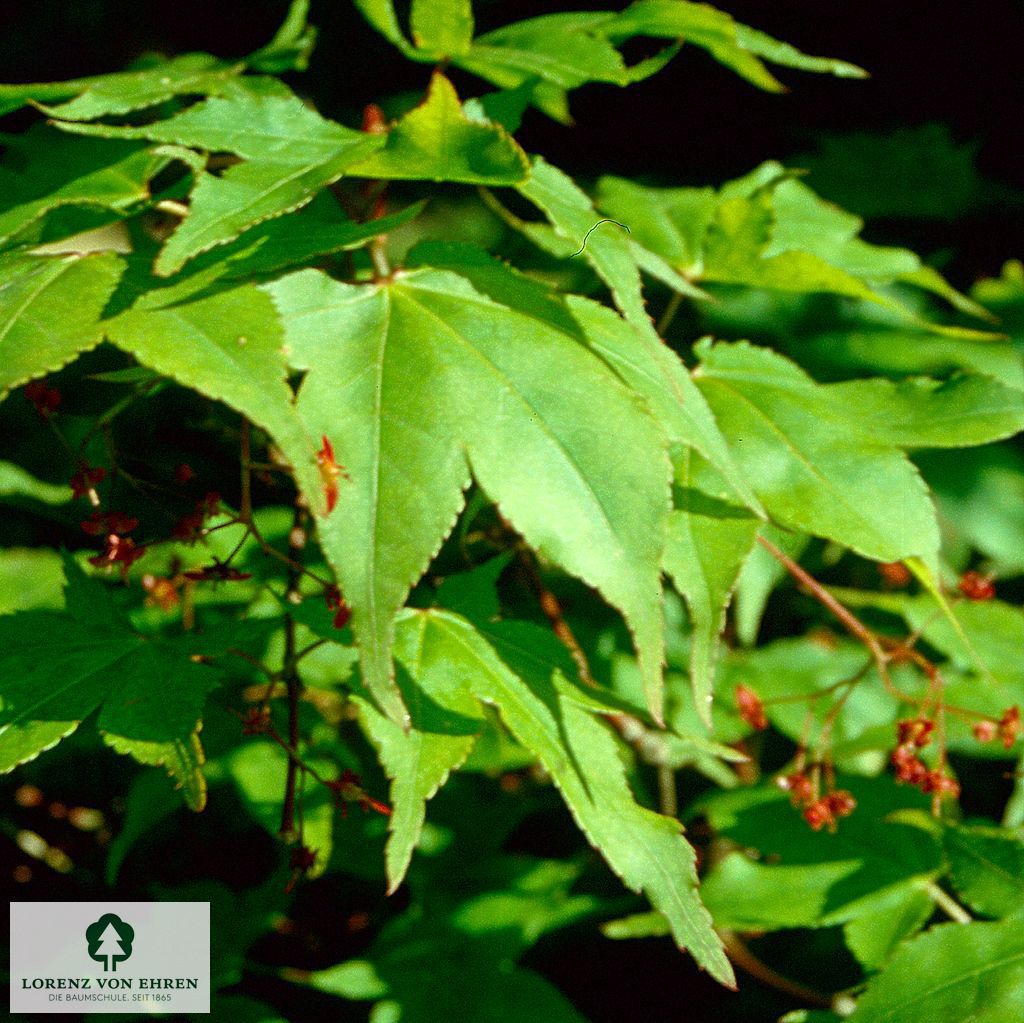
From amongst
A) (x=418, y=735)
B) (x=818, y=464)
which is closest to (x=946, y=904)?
(x=818, y=464)

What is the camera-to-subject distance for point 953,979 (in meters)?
0.90

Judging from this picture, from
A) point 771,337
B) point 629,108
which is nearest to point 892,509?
point 771,337

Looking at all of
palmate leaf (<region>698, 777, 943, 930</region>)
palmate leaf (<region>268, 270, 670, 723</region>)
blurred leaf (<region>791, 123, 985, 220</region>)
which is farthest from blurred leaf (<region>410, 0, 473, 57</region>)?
blurred leaf (<region>791, 123, 985, 220</region>)

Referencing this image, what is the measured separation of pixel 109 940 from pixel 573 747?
0.63 metres

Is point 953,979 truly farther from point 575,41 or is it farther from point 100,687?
point 575,41

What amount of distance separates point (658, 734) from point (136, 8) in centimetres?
176

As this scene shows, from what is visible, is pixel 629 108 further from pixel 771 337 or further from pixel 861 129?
pixel 771 337

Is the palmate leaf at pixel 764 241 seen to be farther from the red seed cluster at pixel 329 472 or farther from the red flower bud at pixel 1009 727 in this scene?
the red seed cluster at pixel 329 472

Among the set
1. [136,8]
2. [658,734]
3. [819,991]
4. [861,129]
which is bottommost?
[819,991]

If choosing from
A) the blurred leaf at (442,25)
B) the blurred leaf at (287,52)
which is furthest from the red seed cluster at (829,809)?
the blurred leaf at (287,52)

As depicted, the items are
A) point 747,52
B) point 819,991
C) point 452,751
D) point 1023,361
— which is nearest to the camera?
point 452,751

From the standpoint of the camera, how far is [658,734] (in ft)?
4.30

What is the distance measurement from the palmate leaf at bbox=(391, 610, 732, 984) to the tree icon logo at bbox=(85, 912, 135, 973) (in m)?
0.53

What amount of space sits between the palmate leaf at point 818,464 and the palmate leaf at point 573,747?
0.80 feet
